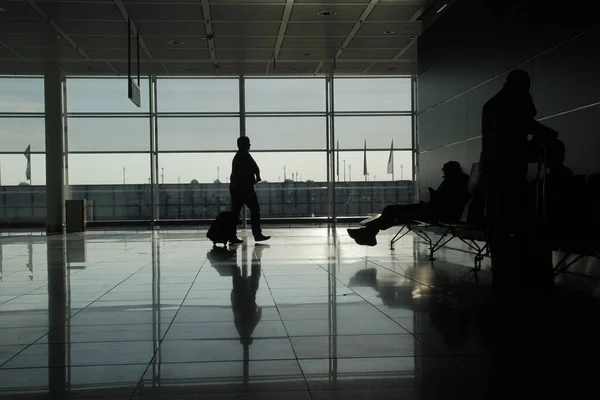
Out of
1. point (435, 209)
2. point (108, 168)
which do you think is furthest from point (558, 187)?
point (108, 168)

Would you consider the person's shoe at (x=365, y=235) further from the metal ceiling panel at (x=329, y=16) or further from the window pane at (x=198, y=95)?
the window pane at (x=198, y=95)

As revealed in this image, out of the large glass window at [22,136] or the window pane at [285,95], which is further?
the window pane at [285,95]

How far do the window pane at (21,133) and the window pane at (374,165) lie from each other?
27.0 feet

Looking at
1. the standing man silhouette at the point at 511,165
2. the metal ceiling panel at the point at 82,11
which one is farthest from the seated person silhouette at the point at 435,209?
the metal ceiling panel at the point at 82,11

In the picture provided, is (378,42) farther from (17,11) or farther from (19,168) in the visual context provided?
(19,168)

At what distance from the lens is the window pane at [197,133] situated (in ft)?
55.4

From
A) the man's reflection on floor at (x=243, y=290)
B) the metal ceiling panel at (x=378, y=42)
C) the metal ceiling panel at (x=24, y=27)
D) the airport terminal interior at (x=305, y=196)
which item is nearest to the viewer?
the airport terminal interior at (x=305, y=196)

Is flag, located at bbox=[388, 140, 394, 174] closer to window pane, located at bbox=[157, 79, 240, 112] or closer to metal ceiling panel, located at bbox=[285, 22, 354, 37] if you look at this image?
window pane, located at bbox=[157, 79, 240, 112]

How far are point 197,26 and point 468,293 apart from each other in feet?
27.5

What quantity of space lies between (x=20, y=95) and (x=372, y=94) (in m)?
9.52

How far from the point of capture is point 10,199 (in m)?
17.7

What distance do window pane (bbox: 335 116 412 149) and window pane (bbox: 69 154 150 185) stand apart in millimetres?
5392

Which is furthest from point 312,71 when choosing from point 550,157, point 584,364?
point 584,364

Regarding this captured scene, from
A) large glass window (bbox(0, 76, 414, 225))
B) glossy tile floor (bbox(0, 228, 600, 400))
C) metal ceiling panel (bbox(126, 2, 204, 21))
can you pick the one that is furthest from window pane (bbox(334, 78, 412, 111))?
glossy tile floor (bbox(0, 228, 600, 400))
